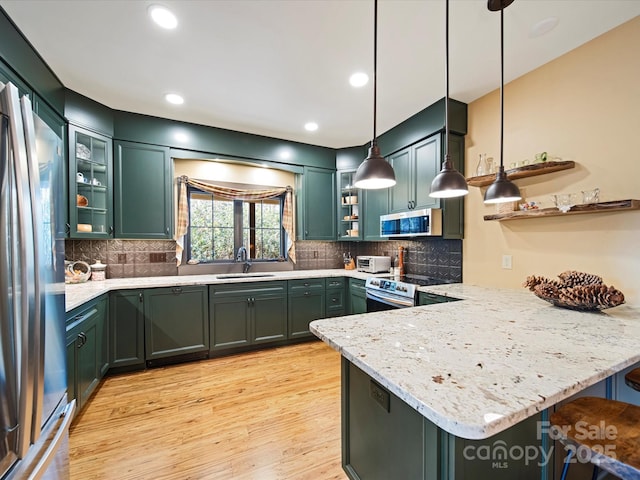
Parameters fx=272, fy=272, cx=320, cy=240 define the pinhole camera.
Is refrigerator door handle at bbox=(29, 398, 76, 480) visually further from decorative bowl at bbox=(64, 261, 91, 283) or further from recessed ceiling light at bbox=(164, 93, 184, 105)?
recessed ceiling light at bbox=(164, 93, 184, 105)

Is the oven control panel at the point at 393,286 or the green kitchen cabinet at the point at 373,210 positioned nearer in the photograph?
the oven control panel at the point at 393,286

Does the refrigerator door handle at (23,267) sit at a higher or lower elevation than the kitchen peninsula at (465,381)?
higher

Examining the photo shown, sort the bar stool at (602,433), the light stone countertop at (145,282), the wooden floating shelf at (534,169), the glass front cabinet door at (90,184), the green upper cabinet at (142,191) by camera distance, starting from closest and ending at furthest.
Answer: the bar stool at (602,433) → the wooden floating shelf at (534,169) → the light stone countertop at (145,282) → the glass front cabinet door at (90,184) → the green upper cabinet at (142,191)

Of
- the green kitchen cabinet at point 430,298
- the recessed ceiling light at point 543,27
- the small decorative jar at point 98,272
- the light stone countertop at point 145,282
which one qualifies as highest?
the recessed ceiling light at point 543,27

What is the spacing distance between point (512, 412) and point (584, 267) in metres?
1.97

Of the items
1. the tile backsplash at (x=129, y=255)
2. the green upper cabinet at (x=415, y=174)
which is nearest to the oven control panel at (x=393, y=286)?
the green upper cabinet at (x=415, y=174)

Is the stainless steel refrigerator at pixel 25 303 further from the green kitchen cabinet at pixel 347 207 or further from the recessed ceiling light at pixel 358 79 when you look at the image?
the green kitchen cabinet at pixel 347 207

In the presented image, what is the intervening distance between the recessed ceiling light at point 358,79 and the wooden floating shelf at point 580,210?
1636mm

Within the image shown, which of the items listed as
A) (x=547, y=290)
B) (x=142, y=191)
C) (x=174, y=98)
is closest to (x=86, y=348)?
(x=142, y=191)

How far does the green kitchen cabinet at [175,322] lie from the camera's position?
2.76 m

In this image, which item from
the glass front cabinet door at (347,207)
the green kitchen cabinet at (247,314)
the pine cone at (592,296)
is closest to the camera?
the pine cone at (592,296)

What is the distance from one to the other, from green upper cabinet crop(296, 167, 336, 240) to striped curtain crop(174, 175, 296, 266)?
14 centimetres

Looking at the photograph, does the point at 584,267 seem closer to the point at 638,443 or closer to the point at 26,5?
the point at 638,443

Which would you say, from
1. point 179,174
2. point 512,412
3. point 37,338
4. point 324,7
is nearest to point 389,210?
point 324,7
